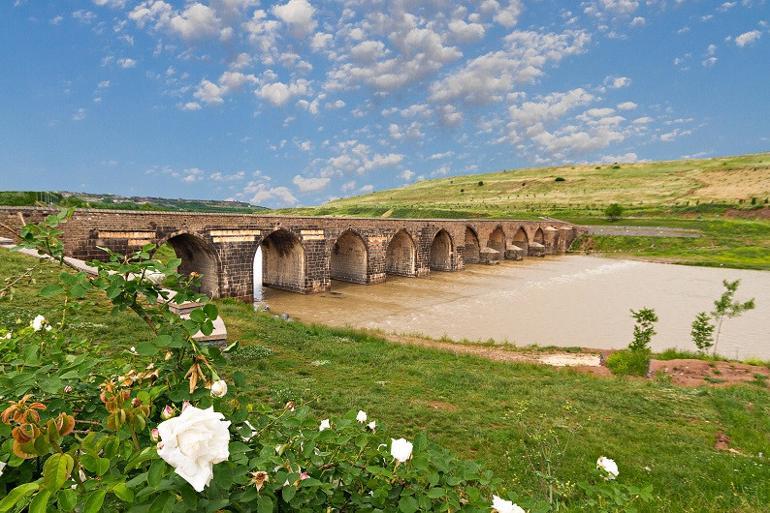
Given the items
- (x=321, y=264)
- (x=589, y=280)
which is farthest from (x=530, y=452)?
(x=589, y=280)

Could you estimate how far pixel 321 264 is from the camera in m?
24.3

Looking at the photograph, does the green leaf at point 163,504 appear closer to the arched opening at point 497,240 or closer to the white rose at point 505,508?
the white rose at point 505,508

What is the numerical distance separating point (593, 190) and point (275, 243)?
302 ft

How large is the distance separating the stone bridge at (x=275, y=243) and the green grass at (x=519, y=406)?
12.2 feet

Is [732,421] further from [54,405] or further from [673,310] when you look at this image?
[673,310]

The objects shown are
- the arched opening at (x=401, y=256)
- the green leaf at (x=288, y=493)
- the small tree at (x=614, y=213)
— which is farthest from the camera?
the small tree at (x=614, y=213)

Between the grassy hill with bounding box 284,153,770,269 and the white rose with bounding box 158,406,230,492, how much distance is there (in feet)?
161

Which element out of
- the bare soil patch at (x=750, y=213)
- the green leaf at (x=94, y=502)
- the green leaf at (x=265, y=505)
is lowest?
the green leaf at (x=265, y=505)

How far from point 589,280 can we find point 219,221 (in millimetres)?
27105

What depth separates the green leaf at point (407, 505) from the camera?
181 centimetres

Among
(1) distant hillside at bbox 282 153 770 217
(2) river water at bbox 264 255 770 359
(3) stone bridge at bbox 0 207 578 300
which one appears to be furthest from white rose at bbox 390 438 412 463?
(1) distant hillside at bbox 282 153 770 217

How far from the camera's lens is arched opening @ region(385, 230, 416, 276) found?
103 ft

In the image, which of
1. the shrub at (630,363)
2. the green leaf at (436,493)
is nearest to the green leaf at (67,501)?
the green leaf at (436,493)

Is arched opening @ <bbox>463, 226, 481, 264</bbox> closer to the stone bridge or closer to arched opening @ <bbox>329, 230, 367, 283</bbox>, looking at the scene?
the stone bridge
